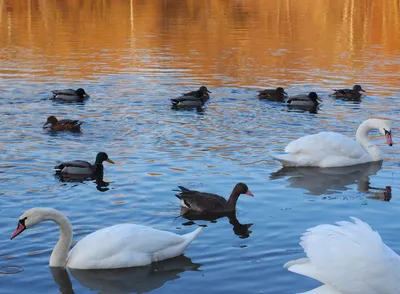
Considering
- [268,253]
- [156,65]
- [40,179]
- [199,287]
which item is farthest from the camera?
[156,65]

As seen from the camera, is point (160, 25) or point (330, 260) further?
point (160, 25)

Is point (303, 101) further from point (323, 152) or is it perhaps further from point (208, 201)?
point (208, 201)

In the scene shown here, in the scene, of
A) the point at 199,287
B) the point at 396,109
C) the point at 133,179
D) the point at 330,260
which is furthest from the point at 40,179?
the point at 396,109

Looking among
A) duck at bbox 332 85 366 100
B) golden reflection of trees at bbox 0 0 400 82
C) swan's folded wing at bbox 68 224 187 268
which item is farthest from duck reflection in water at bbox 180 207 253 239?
golden reflection of trees at bbox 0 0 400 82

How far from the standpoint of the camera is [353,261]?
295 inches

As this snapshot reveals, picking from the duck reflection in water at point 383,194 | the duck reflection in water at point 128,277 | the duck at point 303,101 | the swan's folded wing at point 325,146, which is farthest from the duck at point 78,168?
the duck at point 303,101

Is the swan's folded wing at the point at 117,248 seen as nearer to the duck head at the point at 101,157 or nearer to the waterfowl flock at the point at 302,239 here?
the waterfowl flock at the point at 302,239

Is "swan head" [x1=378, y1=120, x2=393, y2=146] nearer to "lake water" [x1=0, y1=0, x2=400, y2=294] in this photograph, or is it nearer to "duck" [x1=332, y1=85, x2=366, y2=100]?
"lake water" [x1=0, y1=0, x2=400, y2=294]

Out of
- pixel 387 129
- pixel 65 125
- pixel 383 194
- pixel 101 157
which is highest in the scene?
pixel 387 129

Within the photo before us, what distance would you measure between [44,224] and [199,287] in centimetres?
329

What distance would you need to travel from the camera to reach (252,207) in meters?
13.5

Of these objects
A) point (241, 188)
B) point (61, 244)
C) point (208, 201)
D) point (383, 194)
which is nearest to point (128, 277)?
point (61, 244)

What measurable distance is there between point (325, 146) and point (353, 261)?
895 cm

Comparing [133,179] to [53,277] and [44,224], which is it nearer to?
[44,224]
